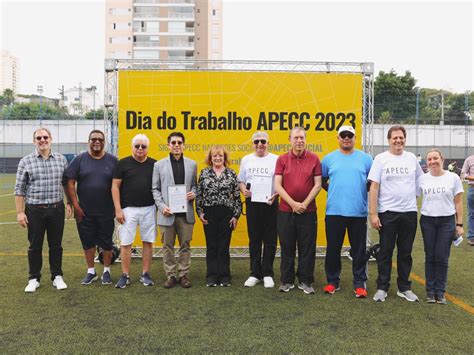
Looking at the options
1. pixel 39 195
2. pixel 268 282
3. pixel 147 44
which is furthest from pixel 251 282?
pixel 147 44

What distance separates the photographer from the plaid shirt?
15.3 ft

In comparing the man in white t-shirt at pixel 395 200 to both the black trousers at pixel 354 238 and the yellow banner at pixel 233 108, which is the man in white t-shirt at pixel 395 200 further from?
the yellow banner at pixel 233 108

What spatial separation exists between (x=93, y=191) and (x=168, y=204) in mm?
836

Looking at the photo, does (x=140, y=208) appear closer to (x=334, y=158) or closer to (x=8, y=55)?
(x=334, y=158)

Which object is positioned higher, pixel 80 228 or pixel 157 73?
pixel 157 73

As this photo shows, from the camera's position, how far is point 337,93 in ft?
20.8

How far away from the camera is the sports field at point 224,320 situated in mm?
3377

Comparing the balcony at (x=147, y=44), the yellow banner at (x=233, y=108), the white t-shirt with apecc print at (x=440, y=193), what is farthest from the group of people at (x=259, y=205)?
the balcony at (x=147, y=44)

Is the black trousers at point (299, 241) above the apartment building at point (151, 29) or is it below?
below

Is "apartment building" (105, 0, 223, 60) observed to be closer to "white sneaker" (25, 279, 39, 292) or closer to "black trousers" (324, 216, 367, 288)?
"white sneaker" (25, 279, 39, 292)

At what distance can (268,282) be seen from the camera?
5.03 meters

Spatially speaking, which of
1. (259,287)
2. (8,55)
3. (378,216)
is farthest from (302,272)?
(8,55)

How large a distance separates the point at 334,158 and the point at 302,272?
1.27m

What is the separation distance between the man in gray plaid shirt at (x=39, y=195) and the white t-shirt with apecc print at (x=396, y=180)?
3.27 m
